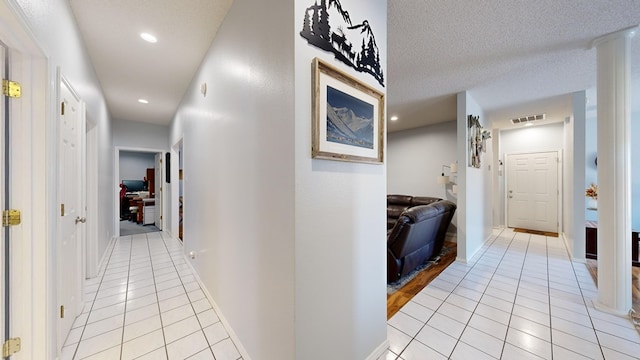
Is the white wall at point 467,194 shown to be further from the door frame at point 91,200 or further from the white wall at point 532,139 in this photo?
the door frame at point 91,200

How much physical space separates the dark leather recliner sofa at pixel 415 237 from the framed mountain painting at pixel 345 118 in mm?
1389

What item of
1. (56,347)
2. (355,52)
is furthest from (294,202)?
(56,347)

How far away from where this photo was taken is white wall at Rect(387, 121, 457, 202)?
5.09 metres

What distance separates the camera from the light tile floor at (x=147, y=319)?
165 centimetres

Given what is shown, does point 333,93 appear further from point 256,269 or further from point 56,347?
point 56,347

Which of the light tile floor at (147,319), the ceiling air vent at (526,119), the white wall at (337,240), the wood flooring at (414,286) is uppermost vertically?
the ceiling air vent at (526,119)

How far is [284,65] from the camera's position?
45.9 inches

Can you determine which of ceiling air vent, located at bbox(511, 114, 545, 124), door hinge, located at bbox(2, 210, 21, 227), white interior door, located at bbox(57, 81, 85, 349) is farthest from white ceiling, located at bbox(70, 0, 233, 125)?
ceiling air vent, located at bbox(511, 114, 545, 124)

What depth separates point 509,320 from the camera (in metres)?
2.02

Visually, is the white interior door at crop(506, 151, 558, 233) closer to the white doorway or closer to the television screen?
the white doorway

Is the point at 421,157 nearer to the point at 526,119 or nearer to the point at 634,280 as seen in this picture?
the point at 526,119

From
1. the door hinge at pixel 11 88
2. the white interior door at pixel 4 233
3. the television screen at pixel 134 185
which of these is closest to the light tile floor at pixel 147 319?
the white interior door at pixel 4 233

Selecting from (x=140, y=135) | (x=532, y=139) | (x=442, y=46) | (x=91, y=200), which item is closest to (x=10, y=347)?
(x=91, y=200)

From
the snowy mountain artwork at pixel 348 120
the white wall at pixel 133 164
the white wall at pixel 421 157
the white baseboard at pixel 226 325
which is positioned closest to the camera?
the snowy mountain artwork at pixel 348 120
